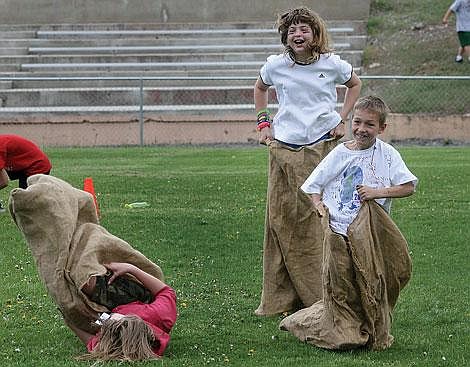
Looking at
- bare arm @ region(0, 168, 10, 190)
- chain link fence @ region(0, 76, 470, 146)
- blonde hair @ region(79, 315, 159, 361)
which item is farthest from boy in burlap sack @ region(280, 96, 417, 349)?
chain link fence @ region(0, 76, 470, 146)

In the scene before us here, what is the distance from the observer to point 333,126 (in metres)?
7.16

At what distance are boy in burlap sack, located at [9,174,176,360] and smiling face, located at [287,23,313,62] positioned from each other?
5.79ft

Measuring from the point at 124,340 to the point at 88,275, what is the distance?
0.42 meters

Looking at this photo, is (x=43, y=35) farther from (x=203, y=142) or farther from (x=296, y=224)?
(x=296, y=224)

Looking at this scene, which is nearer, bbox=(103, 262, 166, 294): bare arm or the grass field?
A: bbox=(103, 262, 166, 294): bare arm

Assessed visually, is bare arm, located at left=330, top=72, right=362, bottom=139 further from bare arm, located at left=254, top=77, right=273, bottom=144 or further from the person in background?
the person in background

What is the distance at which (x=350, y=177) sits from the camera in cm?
623

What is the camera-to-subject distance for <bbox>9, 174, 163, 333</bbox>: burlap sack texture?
5.92m

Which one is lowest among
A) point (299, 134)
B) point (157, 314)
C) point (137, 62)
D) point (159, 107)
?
point (159, 107)

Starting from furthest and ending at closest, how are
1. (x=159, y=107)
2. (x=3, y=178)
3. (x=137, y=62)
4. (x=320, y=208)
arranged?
1. (x=137, y=62)
2. (x=159, y=107)
3. (x=3, y=178)
4. (x=320, y=208)

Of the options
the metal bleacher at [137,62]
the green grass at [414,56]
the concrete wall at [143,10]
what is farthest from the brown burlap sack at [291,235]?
the concrete wall at [143,10]

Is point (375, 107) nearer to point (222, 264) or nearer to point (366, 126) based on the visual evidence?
point (366, 126)

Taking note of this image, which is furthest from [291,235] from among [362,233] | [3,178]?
[3,178]

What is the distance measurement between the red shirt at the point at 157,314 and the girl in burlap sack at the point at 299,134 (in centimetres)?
126
